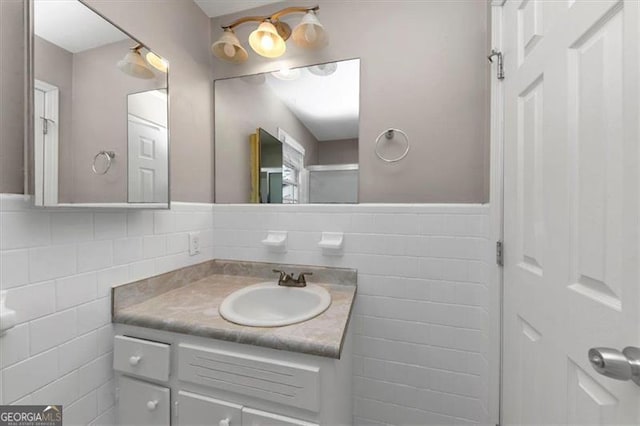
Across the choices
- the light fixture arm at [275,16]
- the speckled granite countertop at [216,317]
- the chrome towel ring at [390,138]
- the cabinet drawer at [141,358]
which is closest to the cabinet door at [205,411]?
the cabinet drawer at [141,358]

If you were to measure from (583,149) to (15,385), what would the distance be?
171cm

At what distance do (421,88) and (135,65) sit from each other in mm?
1335

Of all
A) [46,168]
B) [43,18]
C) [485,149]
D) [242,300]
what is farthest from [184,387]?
[485,149]

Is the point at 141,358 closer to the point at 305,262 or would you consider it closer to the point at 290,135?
the point at 305,262

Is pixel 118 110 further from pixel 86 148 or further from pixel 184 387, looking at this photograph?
pixel 184 387

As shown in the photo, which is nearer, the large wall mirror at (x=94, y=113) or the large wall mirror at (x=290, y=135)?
the large wall mirror at (x=94, y=113)

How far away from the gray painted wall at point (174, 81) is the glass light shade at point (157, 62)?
9 centimetres

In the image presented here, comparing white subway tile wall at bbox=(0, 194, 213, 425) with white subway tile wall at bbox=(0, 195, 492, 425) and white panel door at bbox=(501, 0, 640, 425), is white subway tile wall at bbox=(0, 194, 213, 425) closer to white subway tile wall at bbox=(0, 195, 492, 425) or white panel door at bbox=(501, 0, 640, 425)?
white subway tile wall at bbox=(0, 195, 492, 425)

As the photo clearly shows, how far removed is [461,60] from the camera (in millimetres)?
1302

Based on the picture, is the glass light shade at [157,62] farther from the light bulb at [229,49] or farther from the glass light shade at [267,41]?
the glass light shade at [267,41]

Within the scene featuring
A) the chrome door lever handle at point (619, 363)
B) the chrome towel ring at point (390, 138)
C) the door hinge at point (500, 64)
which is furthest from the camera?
the chrome towel ring at point (390, 138)

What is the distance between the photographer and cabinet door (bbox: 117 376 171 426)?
1.02 m

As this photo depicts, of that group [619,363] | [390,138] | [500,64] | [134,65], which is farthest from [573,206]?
[134,65]

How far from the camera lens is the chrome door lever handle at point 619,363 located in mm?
447
